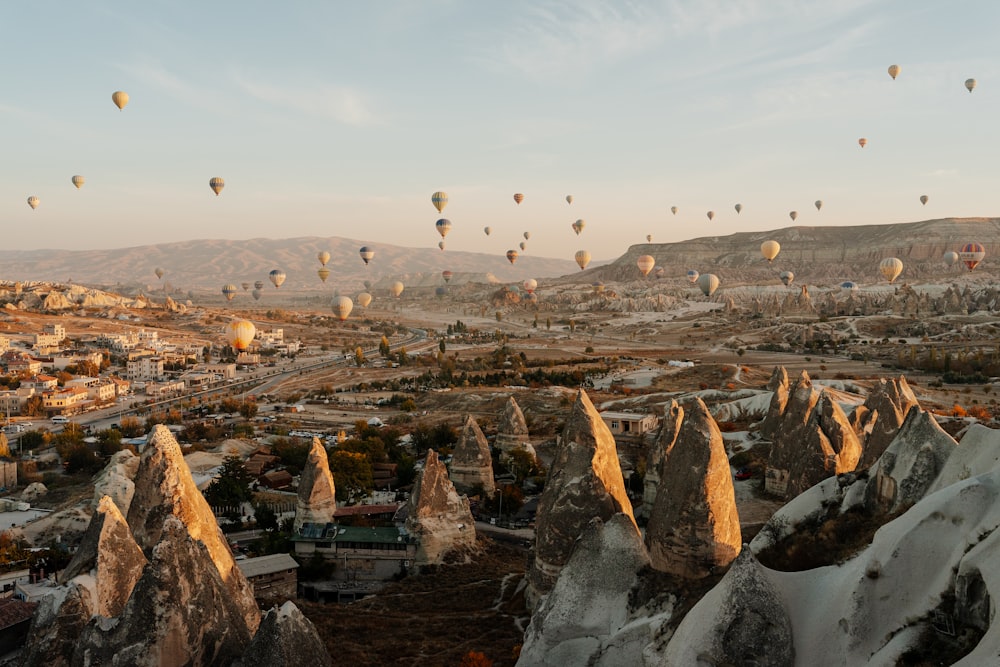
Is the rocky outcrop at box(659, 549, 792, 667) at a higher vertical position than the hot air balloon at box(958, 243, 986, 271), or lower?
lower

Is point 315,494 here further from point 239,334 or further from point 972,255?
point 972,255

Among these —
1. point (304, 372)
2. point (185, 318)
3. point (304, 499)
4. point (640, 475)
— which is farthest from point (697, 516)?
point (185, 318)

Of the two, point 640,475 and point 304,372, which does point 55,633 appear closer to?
point 640,475

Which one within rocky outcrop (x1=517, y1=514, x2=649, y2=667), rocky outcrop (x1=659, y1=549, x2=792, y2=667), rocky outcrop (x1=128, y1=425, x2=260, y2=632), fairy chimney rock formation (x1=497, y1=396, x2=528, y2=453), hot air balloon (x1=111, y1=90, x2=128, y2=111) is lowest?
fairy chimney rock formation (x1=497, y1=396, x2=528, y2=453)

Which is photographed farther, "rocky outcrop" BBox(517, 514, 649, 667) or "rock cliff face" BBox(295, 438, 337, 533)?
"rock cliff face" BBox(295, 438, 337, 533)

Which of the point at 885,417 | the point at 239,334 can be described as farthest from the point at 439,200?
the point at 885,417

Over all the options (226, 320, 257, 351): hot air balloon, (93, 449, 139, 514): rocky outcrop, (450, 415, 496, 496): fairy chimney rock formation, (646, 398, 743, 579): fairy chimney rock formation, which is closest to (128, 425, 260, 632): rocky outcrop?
(646, 398, 743, 579): fairy chimney rock formation

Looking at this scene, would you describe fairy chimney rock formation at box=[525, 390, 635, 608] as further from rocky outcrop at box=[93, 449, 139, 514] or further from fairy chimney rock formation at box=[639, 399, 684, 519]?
rocky outcrop at box=[93, 449, 139, 514]
